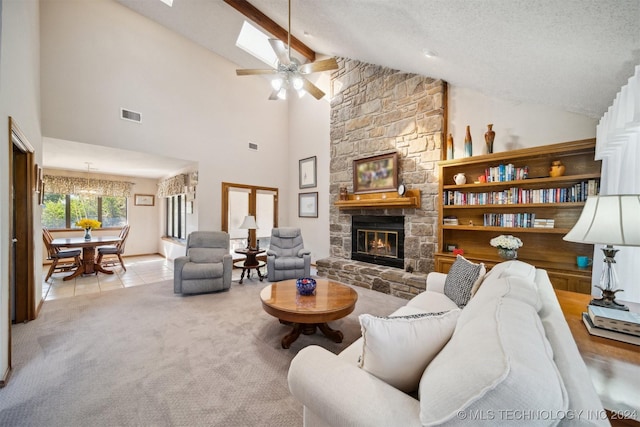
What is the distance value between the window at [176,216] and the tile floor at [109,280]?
0.84 m

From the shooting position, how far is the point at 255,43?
16.9ft

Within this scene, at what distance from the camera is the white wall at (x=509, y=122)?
2.80 metres

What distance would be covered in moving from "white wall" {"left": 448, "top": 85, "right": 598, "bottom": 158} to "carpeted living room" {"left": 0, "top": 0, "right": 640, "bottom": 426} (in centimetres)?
2

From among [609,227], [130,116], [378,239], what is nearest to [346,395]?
[609,227]

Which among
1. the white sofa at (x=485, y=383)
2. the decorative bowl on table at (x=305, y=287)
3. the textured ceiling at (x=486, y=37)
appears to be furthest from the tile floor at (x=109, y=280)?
the white sofa at (x=485, y=383)

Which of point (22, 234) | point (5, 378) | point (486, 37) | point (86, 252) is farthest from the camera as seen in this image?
point (86, 252)

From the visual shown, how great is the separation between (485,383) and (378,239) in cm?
391

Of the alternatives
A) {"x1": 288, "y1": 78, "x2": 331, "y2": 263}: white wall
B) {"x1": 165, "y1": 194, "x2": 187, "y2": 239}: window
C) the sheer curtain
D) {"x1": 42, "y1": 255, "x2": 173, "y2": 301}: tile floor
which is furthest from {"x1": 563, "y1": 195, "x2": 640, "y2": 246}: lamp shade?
{"x1": 165, "y1": 194, "x2": 187, "y2": 239}: window

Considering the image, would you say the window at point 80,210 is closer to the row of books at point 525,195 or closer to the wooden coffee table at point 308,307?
the wooden coffee table at point 308,307

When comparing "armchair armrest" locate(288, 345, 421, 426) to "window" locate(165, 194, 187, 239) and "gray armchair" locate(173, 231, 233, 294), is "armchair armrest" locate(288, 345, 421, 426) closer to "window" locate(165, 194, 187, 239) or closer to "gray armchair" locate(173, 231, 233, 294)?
"gray armchair" locate(173, 231, 233, 294)

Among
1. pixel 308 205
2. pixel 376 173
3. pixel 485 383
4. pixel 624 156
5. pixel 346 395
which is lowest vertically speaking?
pixel 346 395

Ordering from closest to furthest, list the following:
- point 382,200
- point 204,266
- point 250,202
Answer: point 204,266 → point 382,200 → point 250,202

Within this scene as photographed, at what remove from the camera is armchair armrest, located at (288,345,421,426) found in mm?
768

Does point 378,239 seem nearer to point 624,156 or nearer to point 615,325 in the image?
point 624,156
